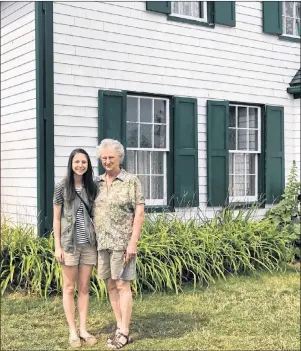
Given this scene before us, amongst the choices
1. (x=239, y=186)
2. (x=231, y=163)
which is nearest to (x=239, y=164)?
(x=231, y=163)

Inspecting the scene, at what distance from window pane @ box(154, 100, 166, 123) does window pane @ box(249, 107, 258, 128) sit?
196 centimetres

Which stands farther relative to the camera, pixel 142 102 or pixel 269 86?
pixel 269 86

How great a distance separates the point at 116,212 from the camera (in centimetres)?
460

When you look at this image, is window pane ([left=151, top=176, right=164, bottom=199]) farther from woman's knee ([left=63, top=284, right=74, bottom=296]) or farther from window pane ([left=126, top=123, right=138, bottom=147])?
woman's knee ([left=63, top=284, right=74, bottom=296])

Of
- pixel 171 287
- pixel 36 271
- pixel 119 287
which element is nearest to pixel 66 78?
pixel 36 271

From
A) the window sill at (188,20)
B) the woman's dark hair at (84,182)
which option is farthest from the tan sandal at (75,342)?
the window sill at (188,20)

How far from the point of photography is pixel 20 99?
306 inches

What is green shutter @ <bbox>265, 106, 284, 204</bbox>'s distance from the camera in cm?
964

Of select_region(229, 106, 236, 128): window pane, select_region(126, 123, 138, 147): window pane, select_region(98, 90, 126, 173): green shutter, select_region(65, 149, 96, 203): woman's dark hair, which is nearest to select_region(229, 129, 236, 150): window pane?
select_region(229, 106, 236, 128): window pane

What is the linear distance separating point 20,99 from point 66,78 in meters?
0.81

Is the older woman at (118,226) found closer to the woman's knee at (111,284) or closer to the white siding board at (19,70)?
the woman's knee at (111,284)

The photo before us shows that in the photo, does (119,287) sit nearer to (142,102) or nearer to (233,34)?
(142,102)

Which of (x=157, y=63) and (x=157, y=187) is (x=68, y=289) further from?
(x=157, y=63)

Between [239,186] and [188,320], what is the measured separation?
4.44 meters
